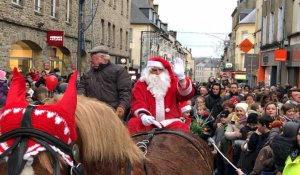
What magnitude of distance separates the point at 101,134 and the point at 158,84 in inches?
115

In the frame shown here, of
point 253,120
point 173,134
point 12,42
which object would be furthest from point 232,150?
point 12,42

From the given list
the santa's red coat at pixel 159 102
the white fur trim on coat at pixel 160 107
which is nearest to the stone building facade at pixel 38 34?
the santa's red coat at pixel 159 102

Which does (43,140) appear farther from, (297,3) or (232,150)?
(297,3)

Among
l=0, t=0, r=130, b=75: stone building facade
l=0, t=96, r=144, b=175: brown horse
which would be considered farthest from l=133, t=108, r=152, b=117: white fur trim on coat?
l=0, t=0, r=130, b=75: stone building facade

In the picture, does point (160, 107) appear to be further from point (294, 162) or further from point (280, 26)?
point (280, 26)

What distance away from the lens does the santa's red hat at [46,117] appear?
6.97ft

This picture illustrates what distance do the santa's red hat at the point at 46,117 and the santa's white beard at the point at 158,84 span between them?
310 centimetres

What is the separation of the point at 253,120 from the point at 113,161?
18.4ft

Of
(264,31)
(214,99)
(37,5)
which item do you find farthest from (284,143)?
(264,31)

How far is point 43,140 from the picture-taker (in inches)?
82.1

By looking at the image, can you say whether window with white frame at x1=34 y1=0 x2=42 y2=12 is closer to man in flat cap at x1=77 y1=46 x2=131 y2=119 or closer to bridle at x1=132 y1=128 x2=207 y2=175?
man in flat cap at x1=77 y1=46 x2=131 y2=119

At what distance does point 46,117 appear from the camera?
2.15 metres

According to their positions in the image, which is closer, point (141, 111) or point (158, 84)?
point (141, 111)

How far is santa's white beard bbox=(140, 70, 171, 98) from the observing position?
536cm
